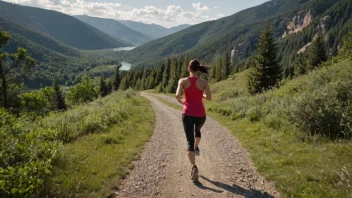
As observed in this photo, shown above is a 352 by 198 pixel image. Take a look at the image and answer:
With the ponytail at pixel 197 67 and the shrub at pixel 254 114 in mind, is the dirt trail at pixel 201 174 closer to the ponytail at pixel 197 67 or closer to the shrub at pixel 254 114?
the ponytail at pixel 197 67

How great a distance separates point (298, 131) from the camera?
329 inches

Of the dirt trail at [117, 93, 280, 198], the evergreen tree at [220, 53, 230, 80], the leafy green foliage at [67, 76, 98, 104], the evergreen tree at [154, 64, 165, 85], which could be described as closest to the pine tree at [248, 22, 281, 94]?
the dirt trail at [117, 93, 280, 198]

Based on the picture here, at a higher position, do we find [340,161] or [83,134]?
[340,161]

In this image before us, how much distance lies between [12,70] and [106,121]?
48.9 ft

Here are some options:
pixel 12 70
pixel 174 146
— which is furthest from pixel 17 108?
pixel 174 146

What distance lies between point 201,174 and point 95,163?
2.94 m

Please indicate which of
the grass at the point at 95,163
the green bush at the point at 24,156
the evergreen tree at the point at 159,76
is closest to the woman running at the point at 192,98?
the grass at the point at 95,163

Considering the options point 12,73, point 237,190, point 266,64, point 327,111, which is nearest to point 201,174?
point 237,190

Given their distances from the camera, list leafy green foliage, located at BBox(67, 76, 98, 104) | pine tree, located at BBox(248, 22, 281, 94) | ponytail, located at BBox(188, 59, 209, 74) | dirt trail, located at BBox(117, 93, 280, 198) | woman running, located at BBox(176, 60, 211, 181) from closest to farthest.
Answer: dirt trail, located at BBox(117, 93, 280, 198) < ponytail, located at BBox(188, 59, 209, 74) < woman running, located at BBox(176, 60, 211, 181) < pine tree, located at BBox(248, 22, 281, 94) < leafy green foliage, located at BBox(67, 76, 98, 104)

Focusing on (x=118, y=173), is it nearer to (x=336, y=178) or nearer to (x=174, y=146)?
(x=174, y=146)

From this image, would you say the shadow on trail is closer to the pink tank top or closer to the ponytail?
the pink tank top

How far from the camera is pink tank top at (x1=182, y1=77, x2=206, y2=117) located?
591cm

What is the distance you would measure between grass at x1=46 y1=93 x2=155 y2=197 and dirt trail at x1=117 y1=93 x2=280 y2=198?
14.8 inches

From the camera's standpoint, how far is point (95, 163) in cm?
671
